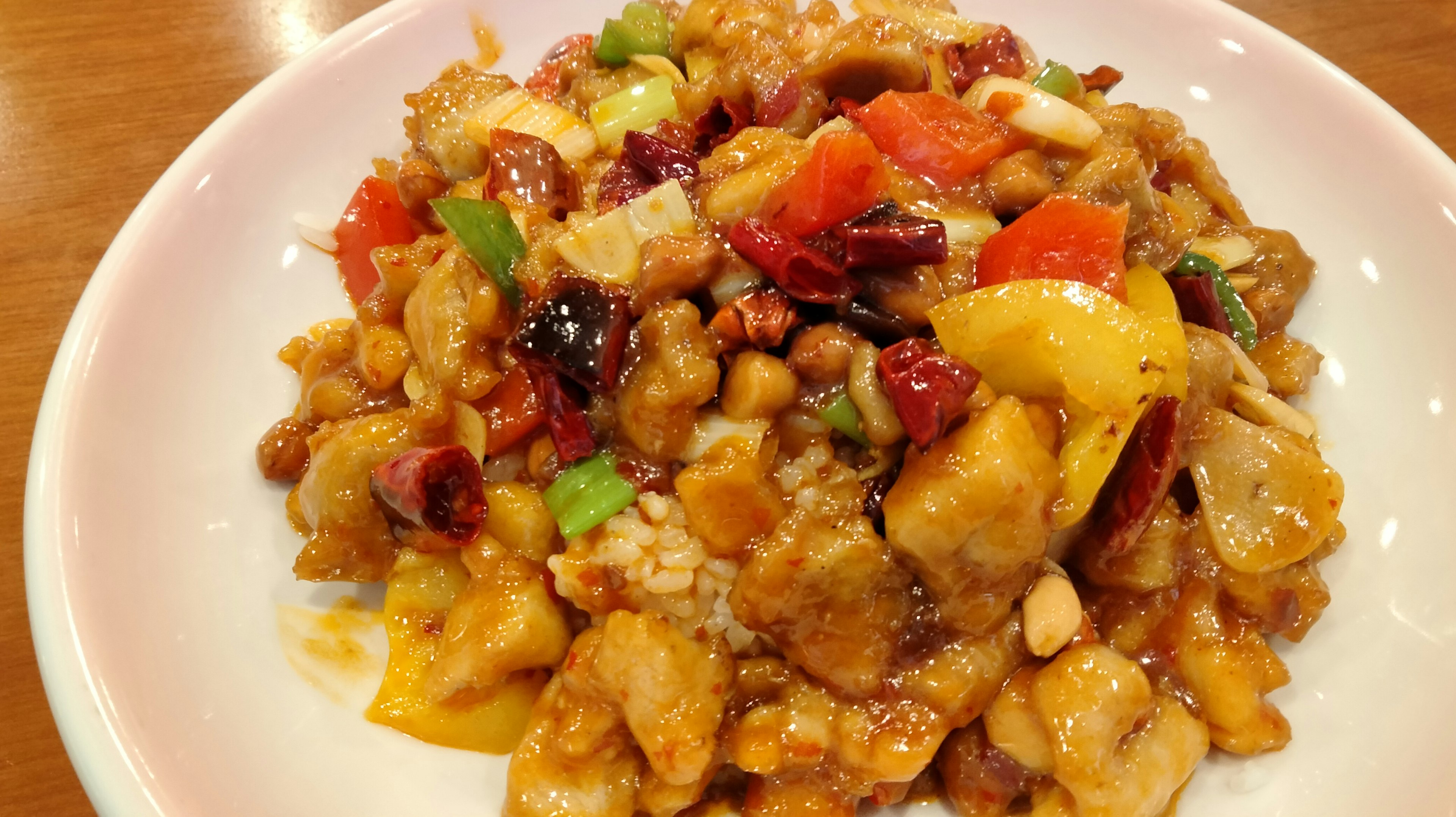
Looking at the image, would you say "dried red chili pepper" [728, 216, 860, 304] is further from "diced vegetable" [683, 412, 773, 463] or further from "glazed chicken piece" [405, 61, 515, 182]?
"glazed chicken piece" [405, 61, 515, 182]

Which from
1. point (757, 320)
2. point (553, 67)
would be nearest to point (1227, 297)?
point (757, 320)

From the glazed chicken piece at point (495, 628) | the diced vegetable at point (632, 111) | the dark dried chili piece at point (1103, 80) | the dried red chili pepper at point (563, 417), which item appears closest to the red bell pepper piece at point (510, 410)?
the dried red chili pepper at point (563, 417)

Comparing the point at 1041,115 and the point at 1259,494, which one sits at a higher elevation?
the point at 1041,115

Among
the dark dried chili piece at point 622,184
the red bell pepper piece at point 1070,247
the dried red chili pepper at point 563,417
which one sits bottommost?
the dried red chili pepper at point 563,417

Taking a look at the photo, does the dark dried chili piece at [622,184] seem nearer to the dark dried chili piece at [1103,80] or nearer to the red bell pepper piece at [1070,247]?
the red bell pepper piece at [1070,247]

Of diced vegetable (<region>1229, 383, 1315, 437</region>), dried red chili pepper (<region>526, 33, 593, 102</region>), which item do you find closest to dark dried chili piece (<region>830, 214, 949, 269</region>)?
diced vegetable (<region>1229, 383, 1315, 437</region>)

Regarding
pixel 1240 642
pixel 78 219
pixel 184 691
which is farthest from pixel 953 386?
pixel 78 219

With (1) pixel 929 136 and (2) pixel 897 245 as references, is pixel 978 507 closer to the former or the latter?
(2) pixel 897 245
